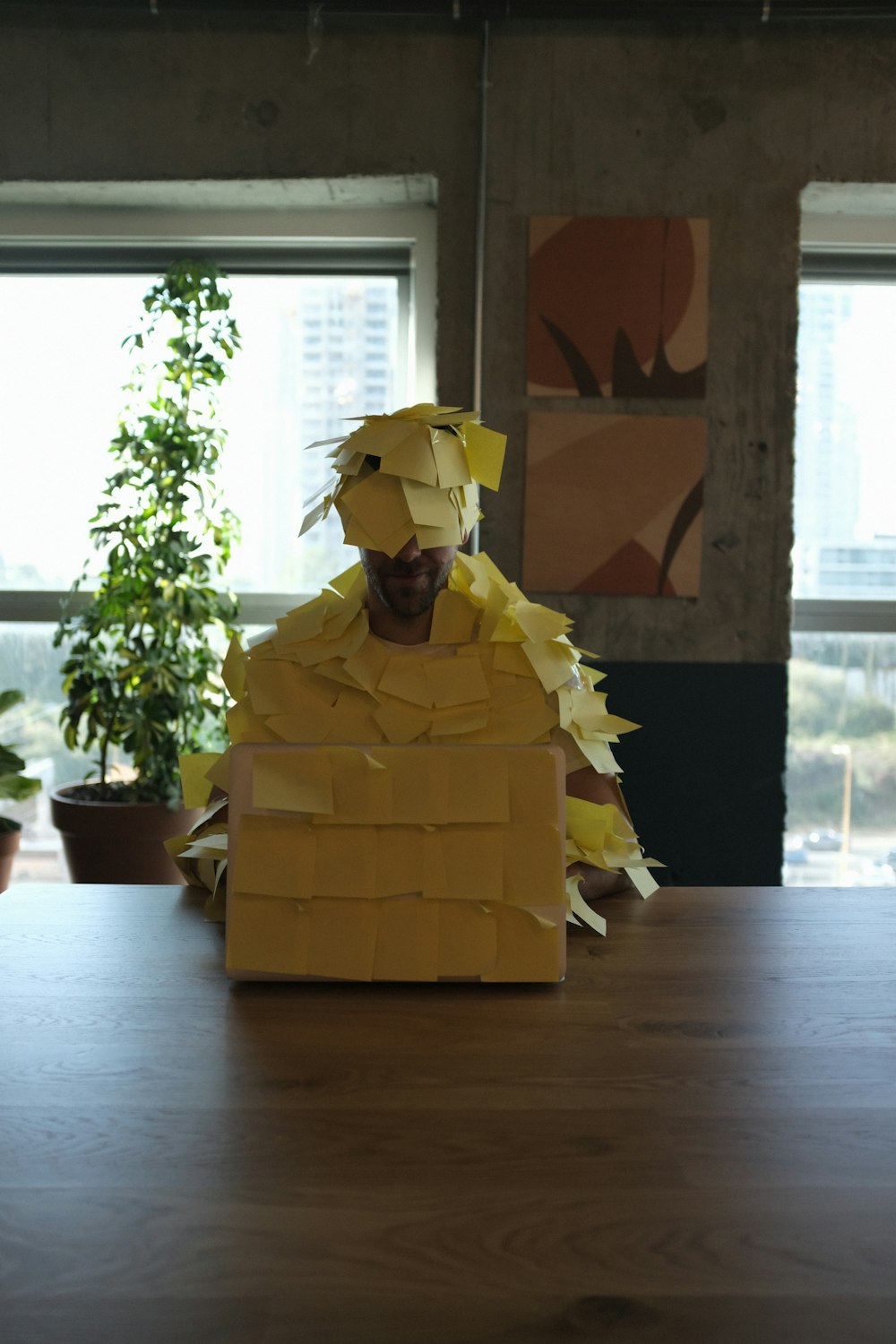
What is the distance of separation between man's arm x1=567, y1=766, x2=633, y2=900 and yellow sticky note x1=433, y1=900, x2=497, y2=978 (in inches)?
12.2

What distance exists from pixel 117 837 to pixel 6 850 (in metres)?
0.36

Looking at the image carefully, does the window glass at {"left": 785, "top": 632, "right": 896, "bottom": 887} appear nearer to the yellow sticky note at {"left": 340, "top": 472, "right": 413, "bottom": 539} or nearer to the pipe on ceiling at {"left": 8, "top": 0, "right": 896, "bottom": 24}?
the pipe on ceiling at {"left": 8, "top": 0, "right": 896, "bottom": 24}

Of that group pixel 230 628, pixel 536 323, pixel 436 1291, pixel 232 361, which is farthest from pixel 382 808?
pixel 232 361

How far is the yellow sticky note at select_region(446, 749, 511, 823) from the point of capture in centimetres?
103

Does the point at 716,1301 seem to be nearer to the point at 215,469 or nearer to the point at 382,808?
the point at 382,808

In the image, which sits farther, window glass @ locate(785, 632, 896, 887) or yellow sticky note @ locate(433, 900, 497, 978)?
window glass @ locate(785, 632, 896, 887)

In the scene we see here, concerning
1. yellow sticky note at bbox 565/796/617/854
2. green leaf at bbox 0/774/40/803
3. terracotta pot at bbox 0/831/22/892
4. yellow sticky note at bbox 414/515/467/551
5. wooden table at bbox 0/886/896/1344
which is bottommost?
terracotta pot at bbox 0/831/22/892

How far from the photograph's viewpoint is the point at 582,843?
4.38 ft

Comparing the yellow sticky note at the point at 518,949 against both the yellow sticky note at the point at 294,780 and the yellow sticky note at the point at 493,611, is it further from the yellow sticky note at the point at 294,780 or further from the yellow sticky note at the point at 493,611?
the yellow sticky note at the point at 493,611

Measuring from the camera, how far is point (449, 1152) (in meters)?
0.74

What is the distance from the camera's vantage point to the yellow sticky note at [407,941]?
1.03m

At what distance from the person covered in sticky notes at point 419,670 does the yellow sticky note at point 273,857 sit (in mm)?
322

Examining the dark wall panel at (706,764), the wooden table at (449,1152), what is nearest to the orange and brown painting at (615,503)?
the dark wall panel at (706,764)

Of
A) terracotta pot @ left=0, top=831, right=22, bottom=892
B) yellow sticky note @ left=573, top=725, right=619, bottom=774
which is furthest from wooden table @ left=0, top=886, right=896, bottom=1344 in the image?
terracotta pot @ left=0, top=831, right=22, bottom=892
